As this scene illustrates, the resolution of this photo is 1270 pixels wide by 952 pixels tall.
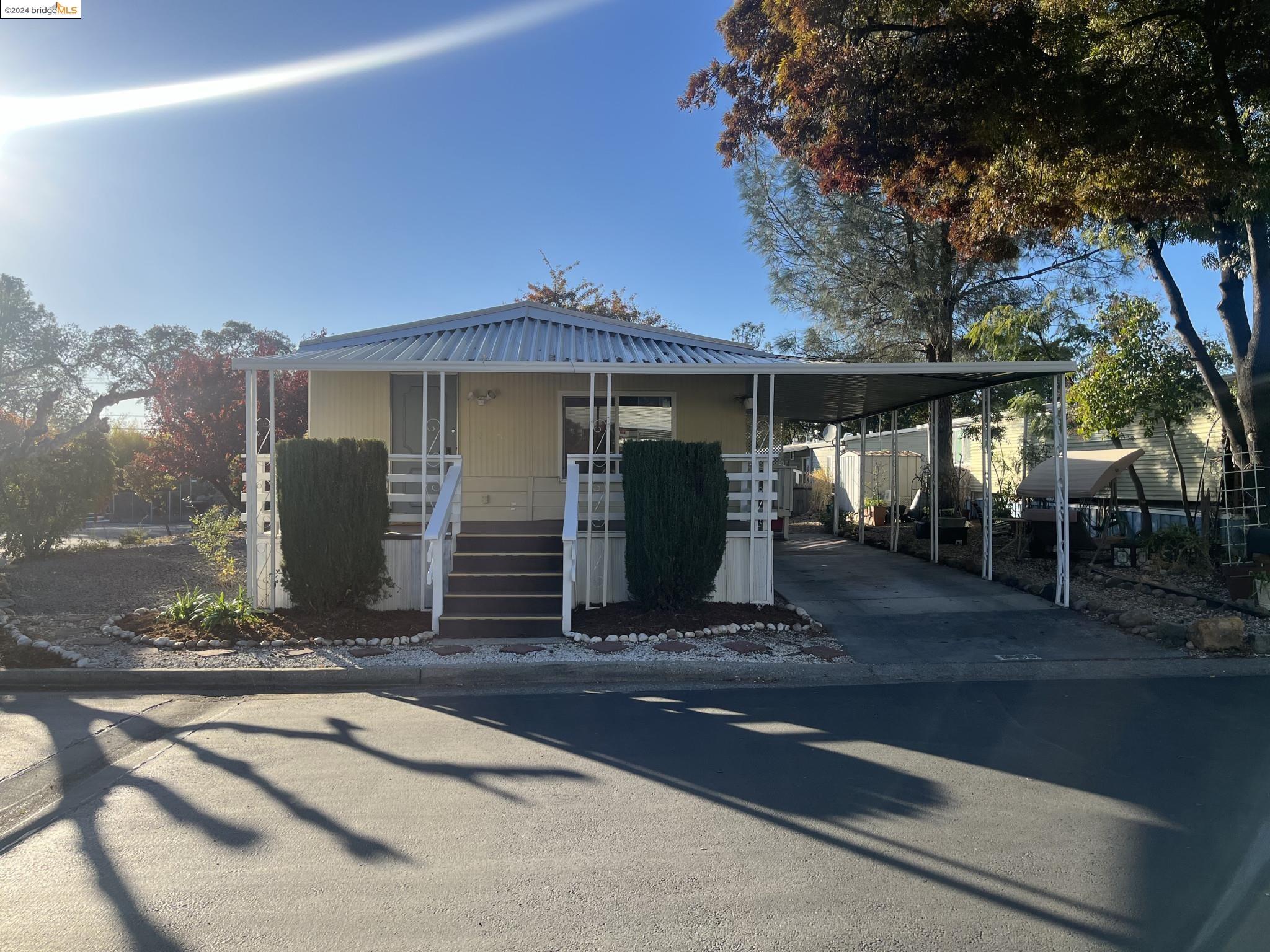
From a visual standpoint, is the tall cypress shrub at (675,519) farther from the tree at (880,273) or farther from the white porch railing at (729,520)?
the tree at (880,273)

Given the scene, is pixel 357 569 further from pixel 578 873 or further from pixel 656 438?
pixel 578 873

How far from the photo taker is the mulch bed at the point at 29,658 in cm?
734

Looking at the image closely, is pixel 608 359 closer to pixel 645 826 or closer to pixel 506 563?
pixel 506 563

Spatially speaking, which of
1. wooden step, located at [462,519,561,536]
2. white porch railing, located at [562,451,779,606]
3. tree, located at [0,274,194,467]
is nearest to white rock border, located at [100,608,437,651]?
wooden step, located at [462,519,561,536]

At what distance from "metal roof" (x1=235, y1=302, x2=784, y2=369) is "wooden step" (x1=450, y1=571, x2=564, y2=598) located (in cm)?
235

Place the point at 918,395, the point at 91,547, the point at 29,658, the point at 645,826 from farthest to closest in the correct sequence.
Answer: the point at 91,547 < the point at 918,395 < the point at 29,658 < the point at 645,826

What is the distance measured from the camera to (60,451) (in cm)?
1369

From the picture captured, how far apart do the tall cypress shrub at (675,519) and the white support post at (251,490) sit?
406cm

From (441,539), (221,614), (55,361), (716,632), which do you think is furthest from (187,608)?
(55,361)

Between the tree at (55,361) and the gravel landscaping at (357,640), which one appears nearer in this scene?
the gravel landscaping at (357,640)

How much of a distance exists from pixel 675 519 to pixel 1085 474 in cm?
718

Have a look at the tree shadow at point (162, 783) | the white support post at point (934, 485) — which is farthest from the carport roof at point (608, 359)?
the tree shadow at point (162, 783)

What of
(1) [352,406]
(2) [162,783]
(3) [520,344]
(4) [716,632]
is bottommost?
(2) [162,783]

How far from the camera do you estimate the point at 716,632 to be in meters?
8.64
